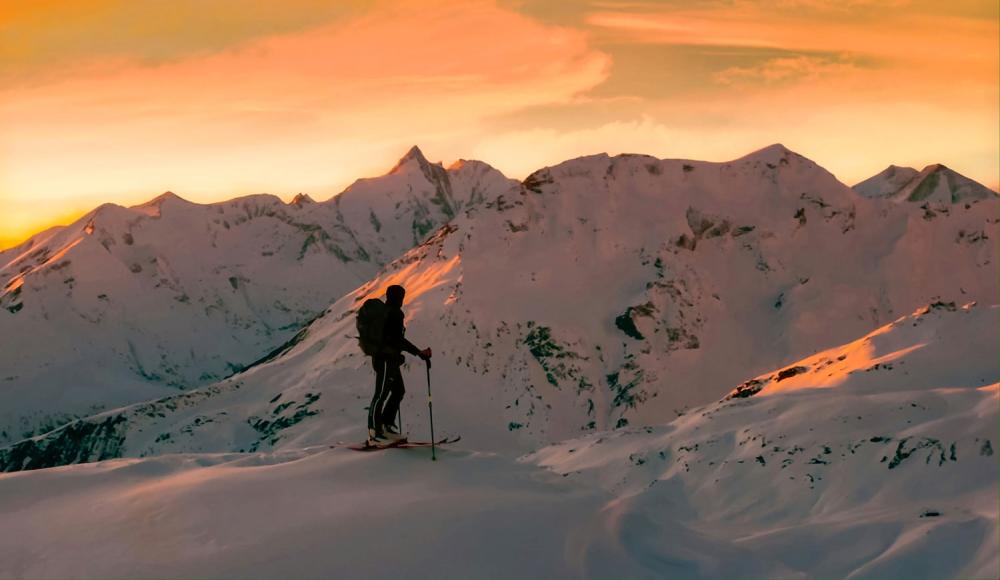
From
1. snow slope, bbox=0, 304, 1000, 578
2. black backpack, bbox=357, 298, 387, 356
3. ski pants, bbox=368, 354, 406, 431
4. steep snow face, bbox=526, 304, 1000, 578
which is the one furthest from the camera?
steep snow face, bbox=526, 304, 1000, 578

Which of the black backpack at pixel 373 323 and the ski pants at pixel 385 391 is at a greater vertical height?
the black backpack at pixel 373 323

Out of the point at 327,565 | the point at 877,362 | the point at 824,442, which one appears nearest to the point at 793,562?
the point at 327,565

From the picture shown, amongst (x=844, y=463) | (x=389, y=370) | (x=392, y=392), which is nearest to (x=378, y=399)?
(x=392, y=392)

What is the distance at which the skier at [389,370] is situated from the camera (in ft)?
76.9

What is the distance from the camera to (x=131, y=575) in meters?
17.1

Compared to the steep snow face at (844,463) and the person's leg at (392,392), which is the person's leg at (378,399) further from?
the steep snow face at (844,463)

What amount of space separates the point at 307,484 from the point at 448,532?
3.08 m

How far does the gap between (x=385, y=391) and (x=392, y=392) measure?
0.53ft

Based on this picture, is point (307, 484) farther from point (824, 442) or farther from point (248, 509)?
point (824, 442)

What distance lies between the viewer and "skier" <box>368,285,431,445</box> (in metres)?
23.5

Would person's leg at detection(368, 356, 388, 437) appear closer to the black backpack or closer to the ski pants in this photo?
the ski pants

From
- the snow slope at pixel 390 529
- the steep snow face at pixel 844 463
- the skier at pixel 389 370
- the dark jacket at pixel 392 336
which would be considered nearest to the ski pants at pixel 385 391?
the skier at pixel 389 370

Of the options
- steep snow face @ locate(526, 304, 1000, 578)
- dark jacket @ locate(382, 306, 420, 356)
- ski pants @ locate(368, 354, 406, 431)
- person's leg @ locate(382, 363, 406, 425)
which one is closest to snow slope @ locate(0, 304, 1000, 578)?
steep snow face @ locate(526, 304, 1000, 578)

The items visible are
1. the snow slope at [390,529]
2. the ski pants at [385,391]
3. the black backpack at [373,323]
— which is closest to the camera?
the snow slope at [390,529]
